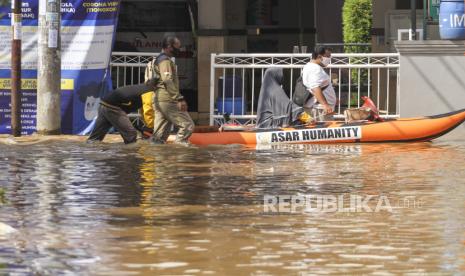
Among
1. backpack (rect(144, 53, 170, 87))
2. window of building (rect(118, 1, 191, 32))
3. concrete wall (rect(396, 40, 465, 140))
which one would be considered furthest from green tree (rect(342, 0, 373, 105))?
backpack (rect(144, 53, 170, 87))

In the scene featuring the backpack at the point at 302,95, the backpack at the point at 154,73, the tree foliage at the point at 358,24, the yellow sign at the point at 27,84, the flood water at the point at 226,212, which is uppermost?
the tree foliage at the point at 358,24

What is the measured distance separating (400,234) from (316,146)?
7376 mm

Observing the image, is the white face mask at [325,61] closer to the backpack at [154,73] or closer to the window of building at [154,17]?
the backpack at [154,73]

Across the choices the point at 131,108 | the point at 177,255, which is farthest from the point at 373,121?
the point at 177,255

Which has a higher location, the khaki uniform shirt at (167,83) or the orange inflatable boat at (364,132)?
the khaki uniform shirt at (167,83)

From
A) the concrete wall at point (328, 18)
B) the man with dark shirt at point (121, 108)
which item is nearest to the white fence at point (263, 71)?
the man with dark shirt at point (121, 108)

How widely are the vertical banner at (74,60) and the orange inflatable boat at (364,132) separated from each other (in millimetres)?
2782

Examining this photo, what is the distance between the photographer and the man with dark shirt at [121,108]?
17750mm

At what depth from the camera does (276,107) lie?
18125mm

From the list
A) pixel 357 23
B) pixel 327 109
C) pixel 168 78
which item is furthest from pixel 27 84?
pixel 357 23

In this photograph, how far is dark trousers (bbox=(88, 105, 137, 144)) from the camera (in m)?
17.7

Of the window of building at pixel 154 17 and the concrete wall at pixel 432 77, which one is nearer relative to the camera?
the concrete wall at pixel 432 77

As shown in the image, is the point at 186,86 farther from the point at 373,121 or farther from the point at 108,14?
the point at 373,121

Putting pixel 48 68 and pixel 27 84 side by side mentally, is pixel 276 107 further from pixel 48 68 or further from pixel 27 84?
pixel 27 84
